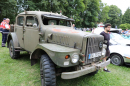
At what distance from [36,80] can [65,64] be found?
151 cm

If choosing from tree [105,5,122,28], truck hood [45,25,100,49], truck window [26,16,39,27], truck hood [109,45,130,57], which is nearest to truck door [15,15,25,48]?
truck window [26,16,39,27]

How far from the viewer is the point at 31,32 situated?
396cm

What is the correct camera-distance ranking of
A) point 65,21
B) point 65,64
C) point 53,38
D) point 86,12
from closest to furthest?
point 65,64 < point 53,38 < point 65,21 < point 86,12

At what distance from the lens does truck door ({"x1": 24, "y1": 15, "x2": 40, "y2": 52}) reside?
376cm

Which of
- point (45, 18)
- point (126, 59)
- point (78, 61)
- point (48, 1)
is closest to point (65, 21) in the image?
point (45, 18)

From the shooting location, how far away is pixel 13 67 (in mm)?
4258

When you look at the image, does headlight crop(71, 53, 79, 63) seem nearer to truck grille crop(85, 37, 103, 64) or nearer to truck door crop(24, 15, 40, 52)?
truck grille crop(85, 37, 103, 64)

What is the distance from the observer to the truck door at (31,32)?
148 inches

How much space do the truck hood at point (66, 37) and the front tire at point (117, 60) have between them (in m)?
3.10

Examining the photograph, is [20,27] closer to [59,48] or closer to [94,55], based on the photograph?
[59,48]

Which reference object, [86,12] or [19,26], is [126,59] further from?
[86,12]

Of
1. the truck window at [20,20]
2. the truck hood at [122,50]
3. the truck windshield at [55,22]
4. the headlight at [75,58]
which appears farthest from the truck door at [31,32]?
the truck hood at [122,50]

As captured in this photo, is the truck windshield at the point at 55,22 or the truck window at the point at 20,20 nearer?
the truck windshield at the point at 55,22

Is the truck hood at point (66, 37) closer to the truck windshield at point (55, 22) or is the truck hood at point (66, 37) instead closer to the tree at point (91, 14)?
the truck windshield at point (55, 22)
